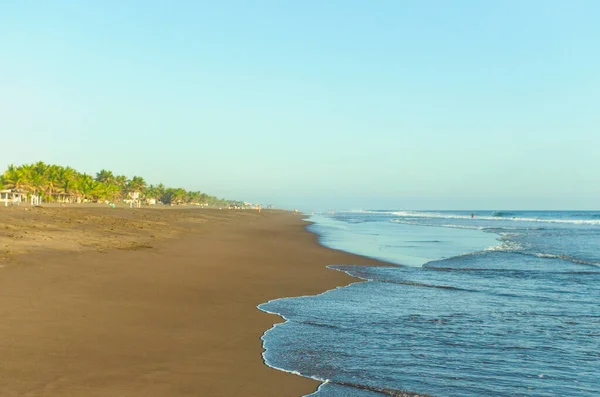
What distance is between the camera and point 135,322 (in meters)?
9.34

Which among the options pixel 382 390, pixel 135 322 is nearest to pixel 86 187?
pixel 135 322

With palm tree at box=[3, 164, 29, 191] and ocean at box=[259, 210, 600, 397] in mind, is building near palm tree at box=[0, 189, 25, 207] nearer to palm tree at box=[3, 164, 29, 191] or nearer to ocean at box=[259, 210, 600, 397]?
palm tree at box=[3, 164, 29, 191]

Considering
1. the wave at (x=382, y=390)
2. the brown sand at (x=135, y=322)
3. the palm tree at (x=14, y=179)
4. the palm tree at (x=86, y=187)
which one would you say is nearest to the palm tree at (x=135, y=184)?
the palm tree at (x=86, y=187)

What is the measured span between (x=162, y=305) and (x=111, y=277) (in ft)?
12.6

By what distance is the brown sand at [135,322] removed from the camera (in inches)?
249

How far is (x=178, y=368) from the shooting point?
6.92 meters

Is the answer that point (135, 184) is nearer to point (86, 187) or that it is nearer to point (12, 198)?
point (86, 187)

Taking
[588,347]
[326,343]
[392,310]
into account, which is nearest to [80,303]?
[326,343]

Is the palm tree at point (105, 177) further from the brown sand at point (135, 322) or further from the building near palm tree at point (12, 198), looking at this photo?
the brown sand at point (135, 322)

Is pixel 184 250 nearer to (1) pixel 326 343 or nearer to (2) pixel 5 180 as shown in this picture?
(1) pixel 326 343

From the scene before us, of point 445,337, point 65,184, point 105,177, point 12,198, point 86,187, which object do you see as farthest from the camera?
point 105,177

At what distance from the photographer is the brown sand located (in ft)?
20.7

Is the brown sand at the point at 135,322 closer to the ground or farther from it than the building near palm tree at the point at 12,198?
closer to the ground

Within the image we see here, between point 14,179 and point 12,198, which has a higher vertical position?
point 14,179
